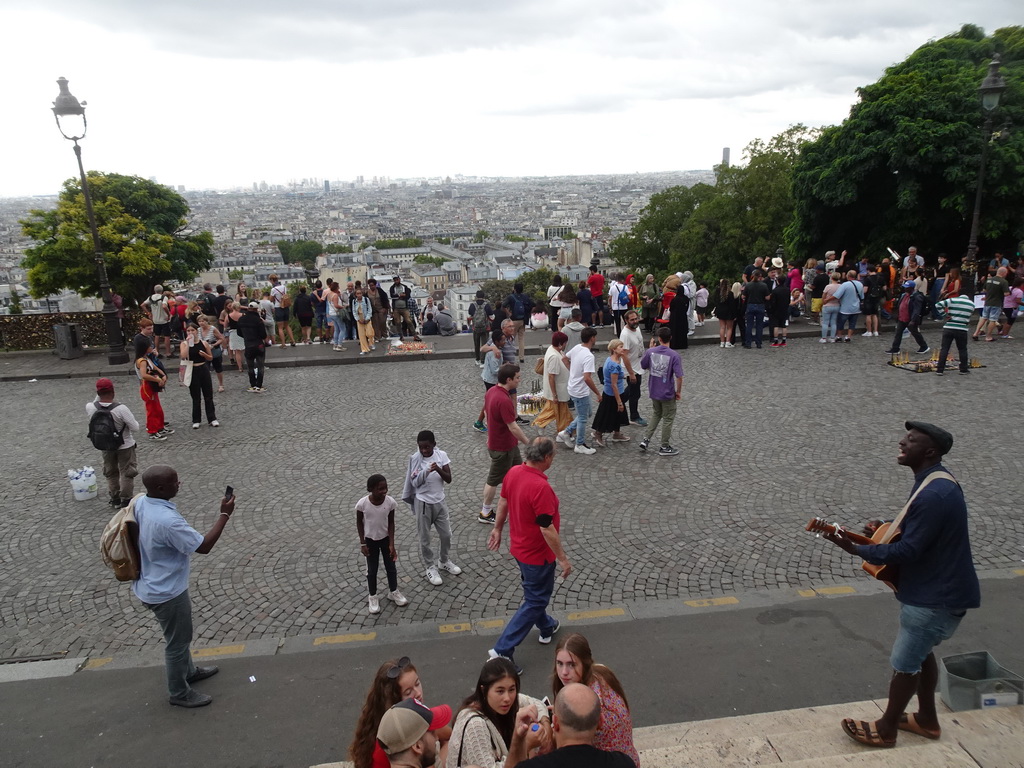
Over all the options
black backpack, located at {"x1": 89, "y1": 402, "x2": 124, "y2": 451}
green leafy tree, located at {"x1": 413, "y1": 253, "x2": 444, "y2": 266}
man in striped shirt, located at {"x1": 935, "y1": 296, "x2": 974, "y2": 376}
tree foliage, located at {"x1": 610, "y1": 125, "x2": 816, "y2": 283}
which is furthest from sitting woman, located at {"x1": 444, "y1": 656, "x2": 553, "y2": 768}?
green leafy tree, located at {"x1": 413, "y1": 253, "x2": 444, "y2": 266}

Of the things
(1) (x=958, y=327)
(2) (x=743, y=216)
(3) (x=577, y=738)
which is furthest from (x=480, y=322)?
(2) (x=743, y=216)

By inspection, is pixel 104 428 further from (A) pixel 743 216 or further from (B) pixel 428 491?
(A) pixel 743 216

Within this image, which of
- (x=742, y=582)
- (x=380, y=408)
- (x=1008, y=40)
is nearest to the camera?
(x=742, y=582)

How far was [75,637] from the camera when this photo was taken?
18.3 ft

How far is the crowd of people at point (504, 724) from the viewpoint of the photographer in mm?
2730

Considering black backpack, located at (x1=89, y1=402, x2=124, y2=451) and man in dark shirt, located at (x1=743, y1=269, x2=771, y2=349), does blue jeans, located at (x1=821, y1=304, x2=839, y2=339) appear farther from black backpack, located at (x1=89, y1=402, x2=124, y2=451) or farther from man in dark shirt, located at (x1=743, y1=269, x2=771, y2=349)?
black backpack, located at (x1=89, y1=402, x2=124, y2=451)

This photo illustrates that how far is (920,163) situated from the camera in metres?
19.8

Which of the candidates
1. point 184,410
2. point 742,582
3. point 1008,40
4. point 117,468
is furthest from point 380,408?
point 1008,40

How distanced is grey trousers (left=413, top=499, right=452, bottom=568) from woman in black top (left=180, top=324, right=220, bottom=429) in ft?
19.1

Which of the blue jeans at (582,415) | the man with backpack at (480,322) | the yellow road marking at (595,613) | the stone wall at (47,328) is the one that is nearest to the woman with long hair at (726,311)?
the man with backpack at (480,322)

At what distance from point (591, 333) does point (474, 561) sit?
11.0 ft

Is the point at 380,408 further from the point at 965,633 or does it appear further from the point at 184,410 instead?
the point at 965,633

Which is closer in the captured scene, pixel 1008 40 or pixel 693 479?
pixel 693 479

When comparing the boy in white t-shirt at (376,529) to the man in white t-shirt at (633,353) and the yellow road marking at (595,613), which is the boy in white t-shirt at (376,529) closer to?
the yellow road marking at (595,613)
